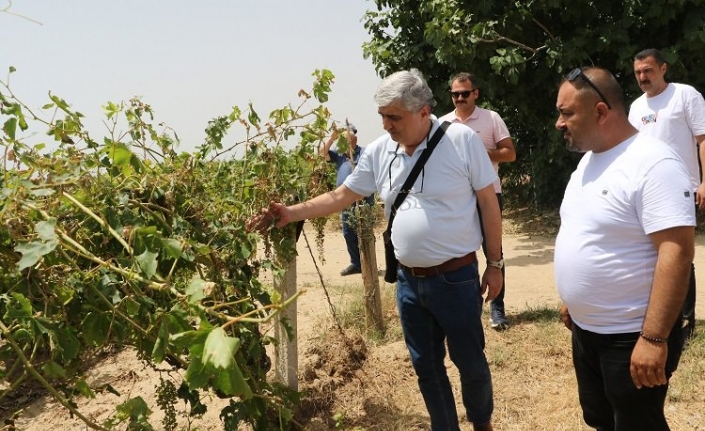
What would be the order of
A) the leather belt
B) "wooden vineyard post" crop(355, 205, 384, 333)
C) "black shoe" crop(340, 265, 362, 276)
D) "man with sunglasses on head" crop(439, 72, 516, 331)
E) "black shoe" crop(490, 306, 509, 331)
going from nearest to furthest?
the leather belt < "man with sunglasses on head" crop(439, 72, 516, 331) < "wooden vineyard post" crop(355, 205, 384, 333) < "black shoe" crop(490, 306, 509, 331) < "black shoe" crop(340, 265, 362, 276)

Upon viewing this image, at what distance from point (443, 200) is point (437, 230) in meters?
0.13

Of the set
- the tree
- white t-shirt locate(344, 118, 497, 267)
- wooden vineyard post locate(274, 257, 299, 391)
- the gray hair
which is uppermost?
the tree

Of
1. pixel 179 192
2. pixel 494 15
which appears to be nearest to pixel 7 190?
pixel 179 192

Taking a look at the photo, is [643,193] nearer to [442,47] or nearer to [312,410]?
[312,410]

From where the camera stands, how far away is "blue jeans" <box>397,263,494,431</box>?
2906 mm

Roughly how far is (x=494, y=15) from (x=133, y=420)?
7.46 m

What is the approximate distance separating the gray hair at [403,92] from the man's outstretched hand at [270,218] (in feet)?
2.06

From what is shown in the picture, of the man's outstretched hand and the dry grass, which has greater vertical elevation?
the man's outstretched hand

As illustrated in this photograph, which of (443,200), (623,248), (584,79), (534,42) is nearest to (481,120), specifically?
(443,200)

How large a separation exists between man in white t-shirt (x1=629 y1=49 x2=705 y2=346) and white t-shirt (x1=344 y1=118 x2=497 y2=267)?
5.42ft

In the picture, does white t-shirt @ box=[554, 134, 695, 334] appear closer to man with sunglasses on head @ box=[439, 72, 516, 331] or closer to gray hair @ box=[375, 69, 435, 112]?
gray hair @ box=[375, 69, 435, 112]

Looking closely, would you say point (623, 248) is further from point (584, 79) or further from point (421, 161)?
point (421, 161)

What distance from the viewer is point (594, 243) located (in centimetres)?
227

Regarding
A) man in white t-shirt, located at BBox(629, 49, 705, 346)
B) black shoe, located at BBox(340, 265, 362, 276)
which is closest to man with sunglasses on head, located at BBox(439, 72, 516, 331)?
man in white t-shirt, located at BBox(629, 49, 705, 346)
